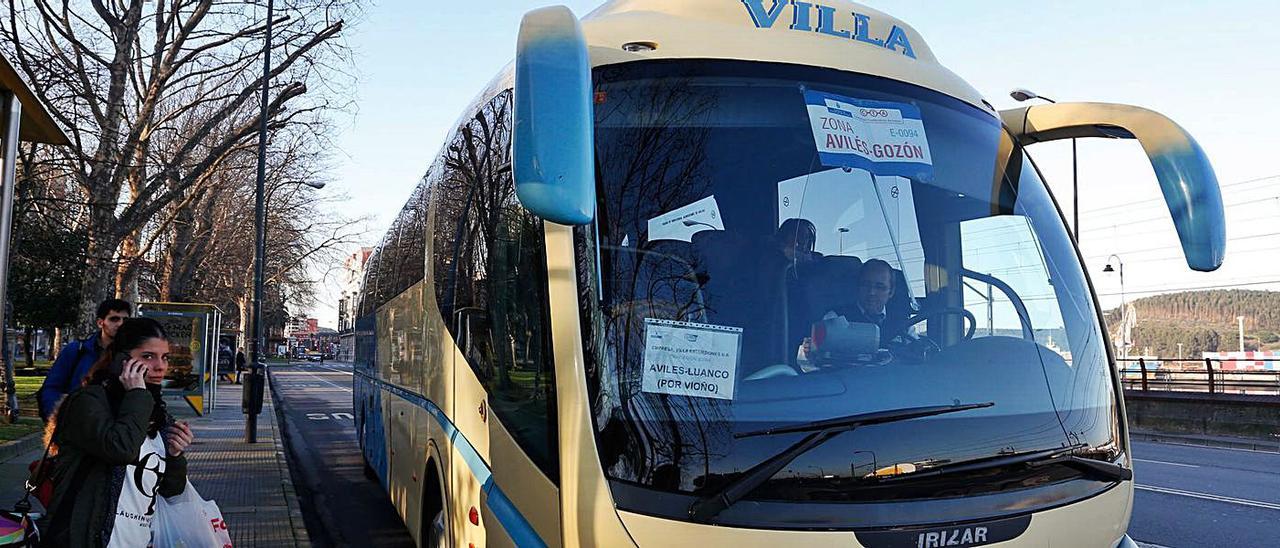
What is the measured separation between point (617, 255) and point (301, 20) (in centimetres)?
1962

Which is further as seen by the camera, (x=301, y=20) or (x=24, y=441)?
(x=301, y=20)

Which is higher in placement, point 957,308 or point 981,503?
point 957,308

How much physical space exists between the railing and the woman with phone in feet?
69.3

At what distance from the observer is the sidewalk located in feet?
26.9

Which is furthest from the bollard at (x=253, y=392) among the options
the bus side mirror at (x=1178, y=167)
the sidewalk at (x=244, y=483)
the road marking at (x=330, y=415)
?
the bus side mirror at (x=1178, y=167)

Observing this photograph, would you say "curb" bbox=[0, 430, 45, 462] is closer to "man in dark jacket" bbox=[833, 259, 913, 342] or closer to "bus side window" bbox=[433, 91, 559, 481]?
"bus side window" bbox=[433, 91, 559, 481]

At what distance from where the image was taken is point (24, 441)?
44.4ft

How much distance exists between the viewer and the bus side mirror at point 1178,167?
12.5 ft

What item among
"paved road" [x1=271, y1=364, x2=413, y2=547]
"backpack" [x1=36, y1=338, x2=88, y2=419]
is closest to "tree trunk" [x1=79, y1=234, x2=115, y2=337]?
"paved road" [x1=271, y1=364, x2=413, y2=547]

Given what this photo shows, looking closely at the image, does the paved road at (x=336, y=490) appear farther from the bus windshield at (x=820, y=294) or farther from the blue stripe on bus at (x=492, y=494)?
the bus windshield at (x=820, y=294)

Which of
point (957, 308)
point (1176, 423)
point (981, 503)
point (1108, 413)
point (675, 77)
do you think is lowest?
point (1176, 423)

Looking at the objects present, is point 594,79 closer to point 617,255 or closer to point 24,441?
point 617,255

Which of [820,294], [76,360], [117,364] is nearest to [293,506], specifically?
[76,360]

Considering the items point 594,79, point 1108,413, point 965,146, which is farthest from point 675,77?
point 1108,413
